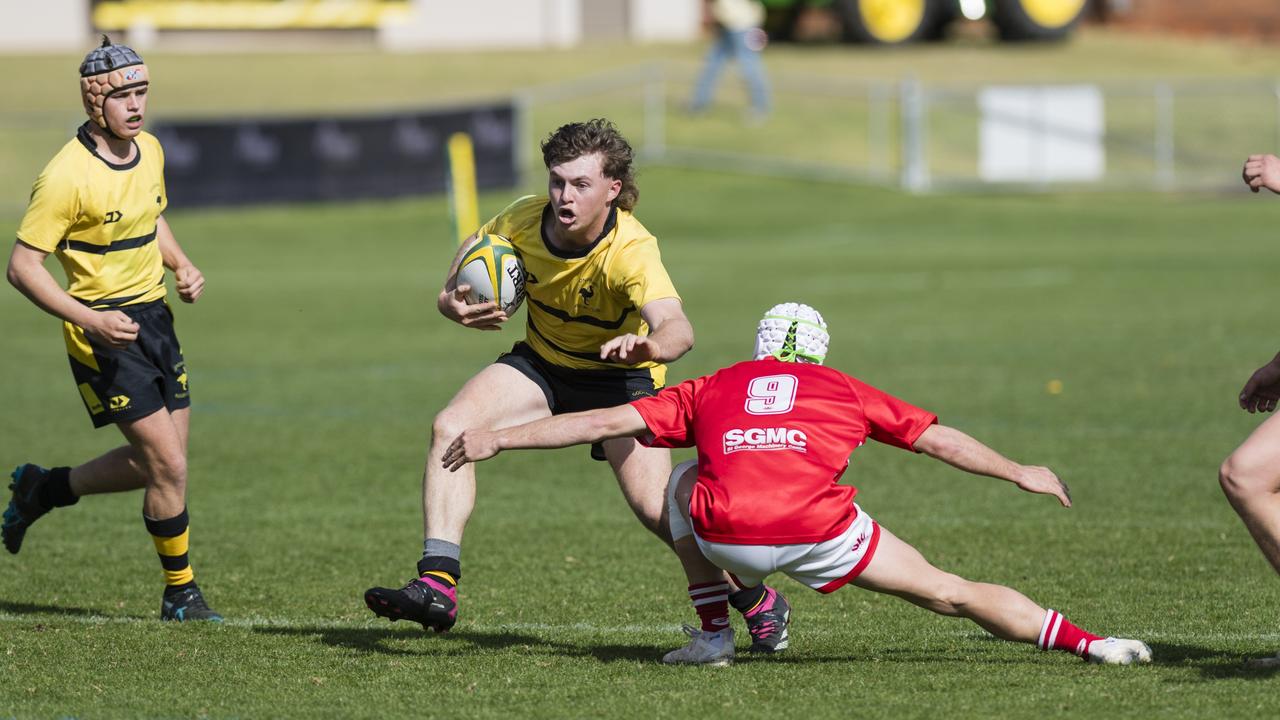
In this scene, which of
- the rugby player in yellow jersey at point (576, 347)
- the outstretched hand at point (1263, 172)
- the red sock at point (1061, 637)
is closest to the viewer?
the outstretched hand at point (1263, 172)

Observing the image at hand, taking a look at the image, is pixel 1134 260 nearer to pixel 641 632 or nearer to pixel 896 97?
pixel 896 97

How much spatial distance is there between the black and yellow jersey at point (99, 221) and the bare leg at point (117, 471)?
1.87 feet

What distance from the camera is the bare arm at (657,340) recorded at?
5.96 meters

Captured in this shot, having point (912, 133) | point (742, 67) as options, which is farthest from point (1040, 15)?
point (912, 133)

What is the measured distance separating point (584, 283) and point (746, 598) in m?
1.38

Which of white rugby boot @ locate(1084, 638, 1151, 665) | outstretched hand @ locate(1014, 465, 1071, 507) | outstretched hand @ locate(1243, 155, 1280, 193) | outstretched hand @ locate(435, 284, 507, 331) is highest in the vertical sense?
outstretched hand @ locate(1243, 155, 1280, 193)

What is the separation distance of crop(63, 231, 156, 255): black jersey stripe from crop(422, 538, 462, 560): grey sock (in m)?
1.82

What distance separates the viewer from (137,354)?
7.03 m

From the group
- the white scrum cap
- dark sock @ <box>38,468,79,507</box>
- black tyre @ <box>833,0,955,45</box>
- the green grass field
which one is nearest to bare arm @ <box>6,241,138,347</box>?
dark sock @ <box>38,468,79,507</box>

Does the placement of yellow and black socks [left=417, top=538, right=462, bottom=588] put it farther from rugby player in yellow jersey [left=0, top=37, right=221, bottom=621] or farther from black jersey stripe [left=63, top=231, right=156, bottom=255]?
black jersey stripe [left=63, top=231, right=156, bottom=255]

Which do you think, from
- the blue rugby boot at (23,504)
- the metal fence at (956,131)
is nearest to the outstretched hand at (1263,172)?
the blue rugby boot at (23,504)

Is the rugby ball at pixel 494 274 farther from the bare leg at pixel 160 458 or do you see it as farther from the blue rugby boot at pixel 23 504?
the blue rugby boot at pixel 23 504

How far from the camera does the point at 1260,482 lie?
582 cm

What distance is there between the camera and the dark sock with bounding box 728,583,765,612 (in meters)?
6.57
